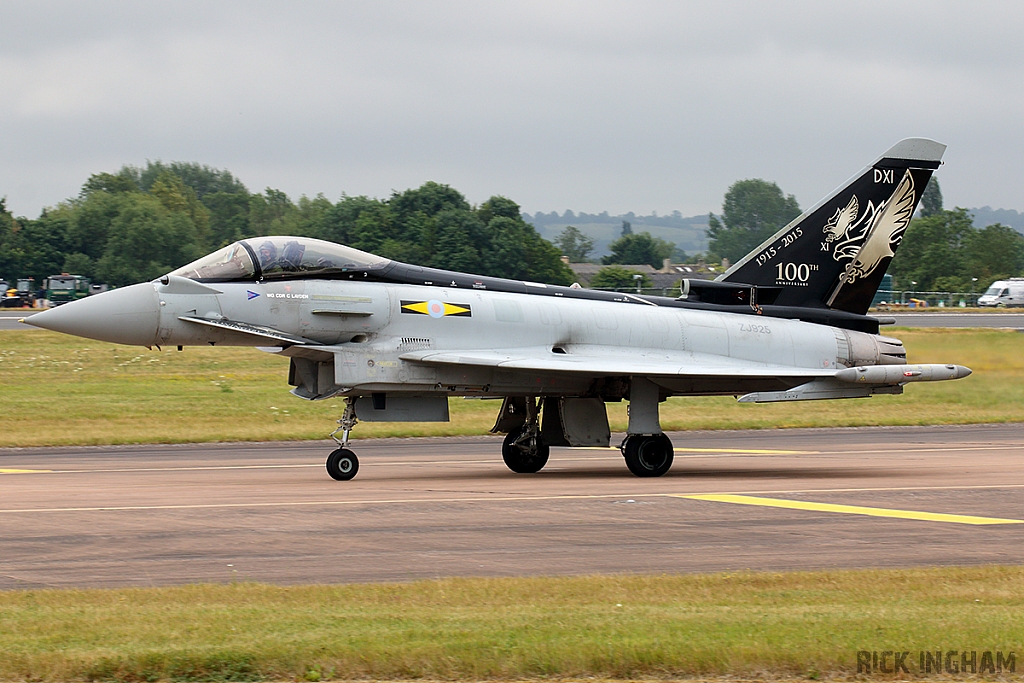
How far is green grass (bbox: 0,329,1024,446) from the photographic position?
2688 cm

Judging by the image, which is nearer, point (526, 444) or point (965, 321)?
point (526, 444)

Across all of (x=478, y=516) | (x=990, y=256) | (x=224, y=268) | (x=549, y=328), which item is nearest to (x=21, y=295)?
(x=224, y=268)

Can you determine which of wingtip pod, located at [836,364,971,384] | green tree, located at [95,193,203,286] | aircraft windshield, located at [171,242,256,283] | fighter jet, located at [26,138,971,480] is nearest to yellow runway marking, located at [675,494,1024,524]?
fighter jet, located at [26,138,971,480]

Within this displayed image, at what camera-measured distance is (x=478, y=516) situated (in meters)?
13.7

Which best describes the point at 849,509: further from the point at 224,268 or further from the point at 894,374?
the point at 224,268

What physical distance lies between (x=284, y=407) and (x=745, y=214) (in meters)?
169

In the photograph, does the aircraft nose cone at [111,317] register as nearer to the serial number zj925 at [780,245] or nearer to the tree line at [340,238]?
the serial number zj925 at [780,245]

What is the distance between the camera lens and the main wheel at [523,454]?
19.6 meters

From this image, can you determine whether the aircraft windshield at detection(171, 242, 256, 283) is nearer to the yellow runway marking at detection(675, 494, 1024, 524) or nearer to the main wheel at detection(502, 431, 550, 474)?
the main wheel at detection(502, 431, 550, 474)

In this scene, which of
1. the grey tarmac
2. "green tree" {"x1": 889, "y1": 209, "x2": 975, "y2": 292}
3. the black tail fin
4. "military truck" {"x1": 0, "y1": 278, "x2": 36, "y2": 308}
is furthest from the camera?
"green tree" {"x1": 889, "y1": 209, "x2": 975, "y2": 292}

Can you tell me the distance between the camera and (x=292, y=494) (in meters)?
15.8

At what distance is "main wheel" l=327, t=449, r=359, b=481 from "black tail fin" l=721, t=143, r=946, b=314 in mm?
6988

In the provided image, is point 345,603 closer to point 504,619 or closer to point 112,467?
point 504,619

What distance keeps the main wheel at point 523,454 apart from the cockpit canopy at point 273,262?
11.9 ft
